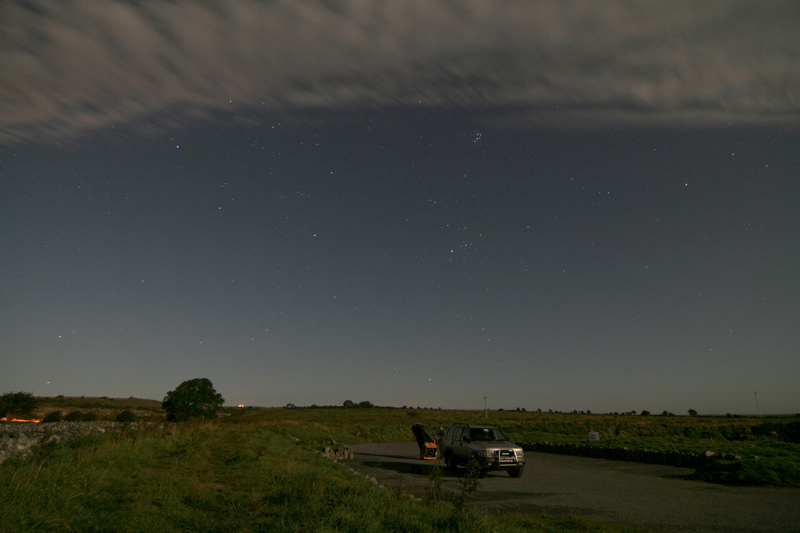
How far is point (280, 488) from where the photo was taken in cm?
908

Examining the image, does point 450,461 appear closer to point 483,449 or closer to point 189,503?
point 483,449

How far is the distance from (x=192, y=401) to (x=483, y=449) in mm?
68512

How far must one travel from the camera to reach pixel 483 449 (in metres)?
16.4

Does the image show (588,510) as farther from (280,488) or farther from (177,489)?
(177,489)

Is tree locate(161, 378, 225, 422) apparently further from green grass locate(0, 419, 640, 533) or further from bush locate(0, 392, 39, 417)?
green grass locate(0, 419, 640, 533)

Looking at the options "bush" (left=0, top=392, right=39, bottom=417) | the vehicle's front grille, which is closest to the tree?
"bush" (left=0, top=392, right=39, bottom=417)

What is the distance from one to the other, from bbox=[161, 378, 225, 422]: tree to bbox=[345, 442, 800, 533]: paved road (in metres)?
63.1

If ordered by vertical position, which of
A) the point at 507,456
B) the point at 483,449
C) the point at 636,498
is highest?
the point at 483,449

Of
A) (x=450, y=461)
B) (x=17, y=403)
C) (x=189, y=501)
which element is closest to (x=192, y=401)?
(x=17, y=403)

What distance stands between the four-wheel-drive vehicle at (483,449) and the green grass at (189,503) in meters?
6.91

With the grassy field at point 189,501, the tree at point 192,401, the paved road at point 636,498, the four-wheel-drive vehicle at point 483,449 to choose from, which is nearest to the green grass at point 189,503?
the grassy field at point 189,501

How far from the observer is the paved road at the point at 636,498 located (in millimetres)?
9211

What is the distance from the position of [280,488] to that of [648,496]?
9.29 metres

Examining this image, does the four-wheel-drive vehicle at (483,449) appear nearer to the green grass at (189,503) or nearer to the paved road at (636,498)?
the paved road at (636,498)
